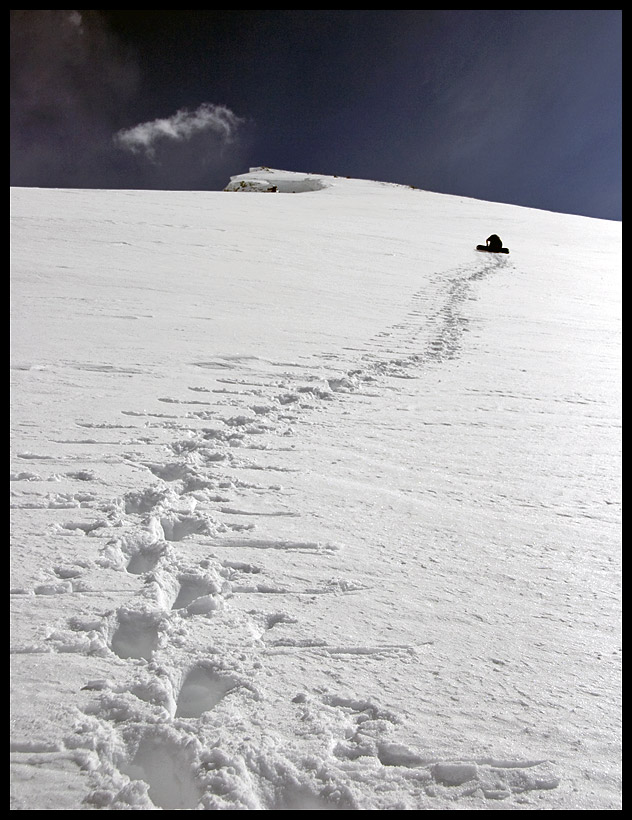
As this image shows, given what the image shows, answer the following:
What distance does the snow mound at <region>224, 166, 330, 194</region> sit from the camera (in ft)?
107

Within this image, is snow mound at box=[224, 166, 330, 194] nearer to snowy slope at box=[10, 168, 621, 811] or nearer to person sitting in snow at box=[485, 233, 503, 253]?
person sitting in snow at box=[485, 233, 503, 253]

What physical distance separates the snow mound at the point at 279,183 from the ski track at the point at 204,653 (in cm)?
3094

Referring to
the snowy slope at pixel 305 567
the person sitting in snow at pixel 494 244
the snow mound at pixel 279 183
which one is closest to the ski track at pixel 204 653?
the snowy slope at pixel 305 567

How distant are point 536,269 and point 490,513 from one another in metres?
8.82

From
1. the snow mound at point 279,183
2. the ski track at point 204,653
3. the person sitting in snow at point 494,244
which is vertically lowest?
the ski track at point 204,653

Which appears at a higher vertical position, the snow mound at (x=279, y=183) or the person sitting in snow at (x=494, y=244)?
the snow mound at (x=279, y=183)

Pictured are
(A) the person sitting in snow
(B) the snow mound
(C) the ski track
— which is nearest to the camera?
(C) the ski track

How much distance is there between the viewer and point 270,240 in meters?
9.35

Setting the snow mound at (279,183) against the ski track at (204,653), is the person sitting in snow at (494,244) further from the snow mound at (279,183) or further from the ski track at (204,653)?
the snow mound at (279,183)

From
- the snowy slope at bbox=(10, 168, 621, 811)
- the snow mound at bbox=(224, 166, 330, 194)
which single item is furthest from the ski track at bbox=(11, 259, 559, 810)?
the snow mound at bbox=(224, 166, 330, 194)

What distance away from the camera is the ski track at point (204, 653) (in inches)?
47.3

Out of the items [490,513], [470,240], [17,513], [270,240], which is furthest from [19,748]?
[470,240]
